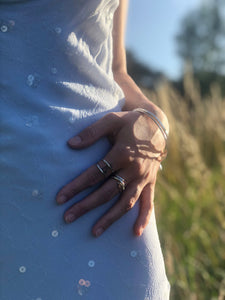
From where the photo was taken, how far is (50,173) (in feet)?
2.55

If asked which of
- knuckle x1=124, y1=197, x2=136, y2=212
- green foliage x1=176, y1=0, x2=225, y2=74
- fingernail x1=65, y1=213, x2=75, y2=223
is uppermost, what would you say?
fingernail x1=65, y1=213, x2=75, y2=223

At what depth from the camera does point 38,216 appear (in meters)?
0.77

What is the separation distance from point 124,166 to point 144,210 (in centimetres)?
11

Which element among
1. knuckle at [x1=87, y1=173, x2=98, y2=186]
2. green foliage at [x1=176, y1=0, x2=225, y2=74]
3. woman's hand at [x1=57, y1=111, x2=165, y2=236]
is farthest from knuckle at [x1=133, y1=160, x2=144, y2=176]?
green foliage at [x1=176, y1=0, x2=225, y2=74]

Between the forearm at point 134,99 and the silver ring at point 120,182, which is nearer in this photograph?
the silver ring at point 120,182

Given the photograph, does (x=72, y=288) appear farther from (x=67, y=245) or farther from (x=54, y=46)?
(x=54, y=46)

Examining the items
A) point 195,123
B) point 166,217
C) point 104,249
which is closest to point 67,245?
point 104,249

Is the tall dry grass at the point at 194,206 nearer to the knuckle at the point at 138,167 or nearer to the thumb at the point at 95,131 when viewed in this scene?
the knuckle at the point at 138,167

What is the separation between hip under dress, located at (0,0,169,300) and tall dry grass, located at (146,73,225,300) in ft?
2.14

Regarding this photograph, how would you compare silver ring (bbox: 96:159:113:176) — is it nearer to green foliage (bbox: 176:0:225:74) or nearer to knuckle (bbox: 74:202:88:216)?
knuckle (bbox: 74:202:88:216)

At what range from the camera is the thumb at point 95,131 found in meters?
0.81

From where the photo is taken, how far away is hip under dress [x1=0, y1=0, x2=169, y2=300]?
77 centimetres

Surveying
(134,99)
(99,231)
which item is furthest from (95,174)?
(134,99)

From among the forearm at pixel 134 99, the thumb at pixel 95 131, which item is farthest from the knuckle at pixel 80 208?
the forearm at pixel 134 99
